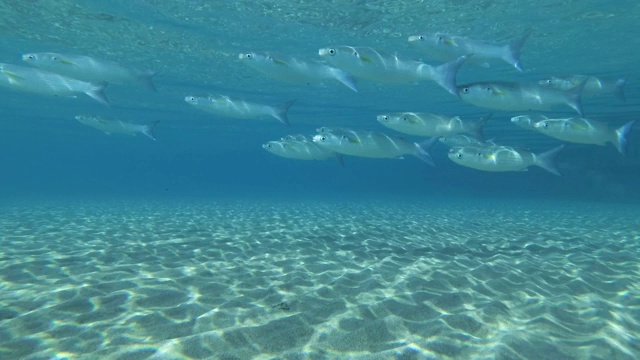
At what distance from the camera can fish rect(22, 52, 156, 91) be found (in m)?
8.65

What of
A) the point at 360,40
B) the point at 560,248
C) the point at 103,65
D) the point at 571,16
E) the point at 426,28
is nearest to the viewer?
the point at 103,65

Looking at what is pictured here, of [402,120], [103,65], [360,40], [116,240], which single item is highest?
[360,40]

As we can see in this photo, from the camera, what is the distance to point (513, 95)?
712 centimetres

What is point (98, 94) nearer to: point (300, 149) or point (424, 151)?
point (300, 149)

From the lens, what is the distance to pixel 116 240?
10.1m

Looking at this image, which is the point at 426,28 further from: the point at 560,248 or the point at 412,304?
the point at 412,304

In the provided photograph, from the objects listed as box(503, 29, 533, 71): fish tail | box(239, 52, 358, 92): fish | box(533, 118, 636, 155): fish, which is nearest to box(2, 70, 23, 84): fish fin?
box(239, 52, 358, 92): fish

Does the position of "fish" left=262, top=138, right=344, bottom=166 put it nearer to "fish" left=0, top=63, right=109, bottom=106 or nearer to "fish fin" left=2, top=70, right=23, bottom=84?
"fish" left=0, top=63, right=109, bottom=106

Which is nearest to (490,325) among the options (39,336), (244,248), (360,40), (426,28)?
A: (39,336)

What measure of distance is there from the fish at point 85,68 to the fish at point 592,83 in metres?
10.8

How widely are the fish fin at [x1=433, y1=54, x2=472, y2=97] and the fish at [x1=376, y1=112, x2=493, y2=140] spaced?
110 centimetres

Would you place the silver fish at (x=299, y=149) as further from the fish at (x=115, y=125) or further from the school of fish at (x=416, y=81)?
the fish at (x=115, y=125)

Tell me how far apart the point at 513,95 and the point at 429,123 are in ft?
5.44

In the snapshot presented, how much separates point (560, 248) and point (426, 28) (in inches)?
Result: 427
